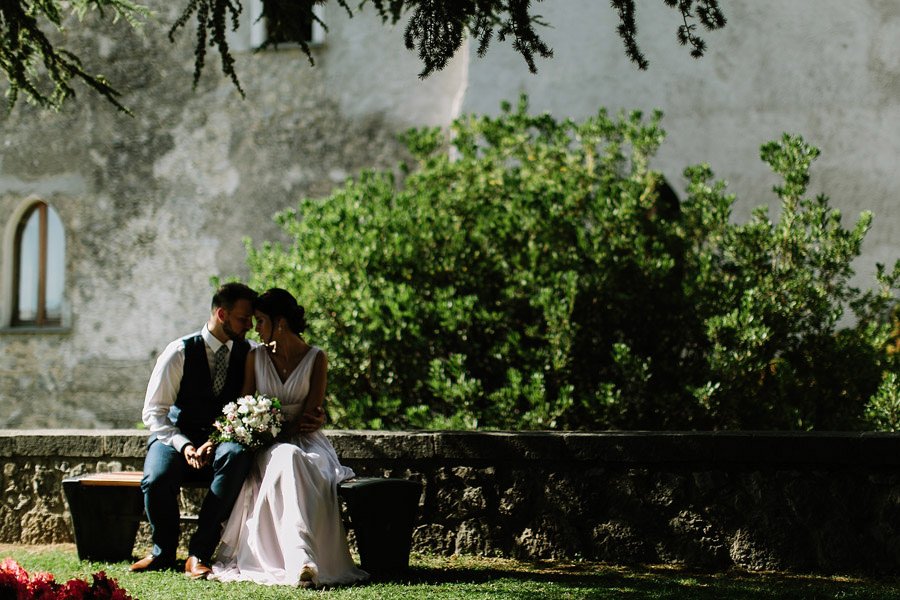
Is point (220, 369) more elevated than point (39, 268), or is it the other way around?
point (39, 268)

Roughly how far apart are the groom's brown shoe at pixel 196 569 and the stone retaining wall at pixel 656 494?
45.6 inches

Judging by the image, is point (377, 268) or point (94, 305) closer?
point (377, 268)

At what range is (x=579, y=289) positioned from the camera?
25.6 feet

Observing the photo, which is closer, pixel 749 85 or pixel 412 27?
pixel 412 27

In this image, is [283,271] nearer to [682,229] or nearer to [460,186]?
[460,186]

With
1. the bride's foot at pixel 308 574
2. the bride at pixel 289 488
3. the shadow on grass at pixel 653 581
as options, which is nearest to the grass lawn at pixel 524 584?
the shadow on grass at pixel 653 581

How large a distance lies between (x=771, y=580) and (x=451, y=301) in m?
3.18

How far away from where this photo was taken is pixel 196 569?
5496 mm

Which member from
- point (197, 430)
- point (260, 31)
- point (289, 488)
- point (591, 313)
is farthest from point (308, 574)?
point (260, 31)

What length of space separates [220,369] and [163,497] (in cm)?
83

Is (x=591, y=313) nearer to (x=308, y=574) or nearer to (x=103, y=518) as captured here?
(x=308, y=574)

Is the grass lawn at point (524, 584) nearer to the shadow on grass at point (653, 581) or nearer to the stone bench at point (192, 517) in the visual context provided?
the shadow on grass at point (653, 581)

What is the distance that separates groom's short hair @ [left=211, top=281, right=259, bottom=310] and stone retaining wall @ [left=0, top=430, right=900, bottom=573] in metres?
1.04

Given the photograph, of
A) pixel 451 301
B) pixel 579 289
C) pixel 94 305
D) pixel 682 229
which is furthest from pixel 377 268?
pixel 94 305
